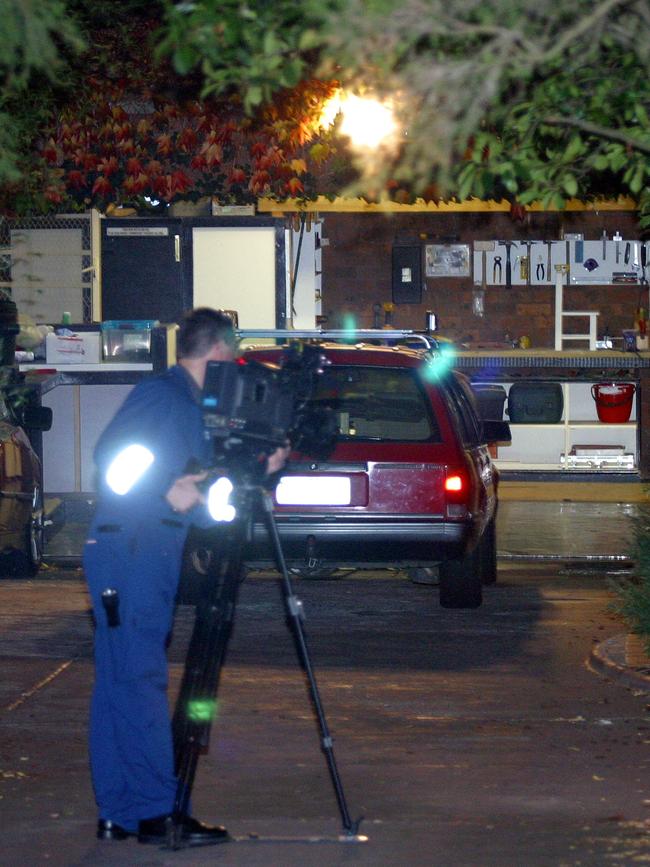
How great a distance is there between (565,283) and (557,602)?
35.7ft

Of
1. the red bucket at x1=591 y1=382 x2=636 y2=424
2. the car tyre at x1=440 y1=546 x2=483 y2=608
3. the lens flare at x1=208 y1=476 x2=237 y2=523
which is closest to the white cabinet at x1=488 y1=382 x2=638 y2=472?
the red bucket at x1=591 y1=382 x2=636 y2=424

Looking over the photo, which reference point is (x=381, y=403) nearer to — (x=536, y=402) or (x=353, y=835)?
(x=353, y=835)

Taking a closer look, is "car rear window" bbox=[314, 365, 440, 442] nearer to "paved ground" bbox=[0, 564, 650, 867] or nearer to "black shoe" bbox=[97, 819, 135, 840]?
"paved ground" bbox=[0, 564, 650, 867]

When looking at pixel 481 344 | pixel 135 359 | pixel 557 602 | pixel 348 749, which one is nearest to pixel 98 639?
pixel 348 749

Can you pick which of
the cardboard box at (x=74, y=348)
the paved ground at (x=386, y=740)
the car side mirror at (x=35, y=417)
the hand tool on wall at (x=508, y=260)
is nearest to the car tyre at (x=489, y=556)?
the paved ground at (x=386, y=740)

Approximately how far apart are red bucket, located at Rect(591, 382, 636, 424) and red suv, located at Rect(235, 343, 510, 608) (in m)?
8.98

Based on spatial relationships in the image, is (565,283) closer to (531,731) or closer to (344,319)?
(344,319)

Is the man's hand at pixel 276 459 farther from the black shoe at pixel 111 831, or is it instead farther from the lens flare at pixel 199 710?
the black shoe at pixel 111 831

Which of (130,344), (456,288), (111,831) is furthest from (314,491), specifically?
(456,288)

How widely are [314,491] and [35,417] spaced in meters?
3.28

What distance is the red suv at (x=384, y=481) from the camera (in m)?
10.2

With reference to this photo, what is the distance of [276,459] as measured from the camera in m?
6.05

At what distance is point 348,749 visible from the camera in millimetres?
7543

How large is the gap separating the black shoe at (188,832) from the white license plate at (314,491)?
420 centimetres
